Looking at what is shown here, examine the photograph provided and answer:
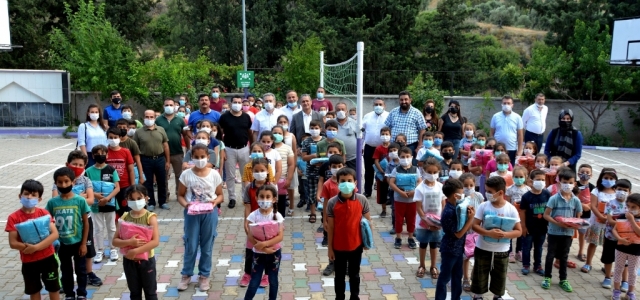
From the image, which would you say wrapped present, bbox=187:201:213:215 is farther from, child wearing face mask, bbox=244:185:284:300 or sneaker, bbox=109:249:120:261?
sneaker, bbox=109:249:120:261

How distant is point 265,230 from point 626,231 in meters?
3.72

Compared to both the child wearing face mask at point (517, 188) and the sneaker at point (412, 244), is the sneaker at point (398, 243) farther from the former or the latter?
the child wearing face mask at point (517, 188)

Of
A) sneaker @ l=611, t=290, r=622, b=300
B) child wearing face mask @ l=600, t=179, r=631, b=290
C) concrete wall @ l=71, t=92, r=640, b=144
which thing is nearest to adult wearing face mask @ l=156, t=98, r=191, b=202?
child wearing face mask @ l=600, t=179, r=631, b=290

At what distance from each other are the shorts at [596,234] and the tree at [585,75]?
1231 centimetres

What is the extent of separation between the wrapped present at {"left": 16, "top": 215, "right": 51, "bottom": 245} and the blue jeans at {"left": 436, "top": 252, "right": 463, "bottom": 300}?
12.2 feet

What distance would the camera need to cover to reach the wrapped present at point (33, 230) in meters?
4.78

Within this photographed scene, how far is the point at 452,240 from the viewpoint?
16.9 feet

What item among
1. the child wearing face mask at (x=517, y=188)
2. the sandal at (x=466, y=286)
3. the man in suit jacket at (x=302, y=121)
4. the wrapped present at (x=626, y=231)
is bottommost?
the sandal at (x=466, y=286)

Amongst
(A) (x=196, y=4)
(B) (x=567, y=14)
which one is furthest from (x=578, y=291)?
(A) (x=196, y=4)

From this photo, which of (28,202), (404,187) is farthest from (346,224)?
(28,202)

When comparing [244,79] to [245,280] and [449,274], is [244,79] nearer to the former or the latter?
[245,280]

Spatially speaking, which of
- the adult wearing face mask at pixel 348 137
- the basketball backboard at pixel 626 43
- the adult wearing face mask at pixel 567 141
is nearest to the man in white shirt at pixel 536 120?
the adult wearing face mask at pixel 567 141

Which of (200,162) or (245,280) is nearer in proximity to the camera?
(200,162)

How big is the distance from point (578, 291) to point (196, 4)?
26.8 m
